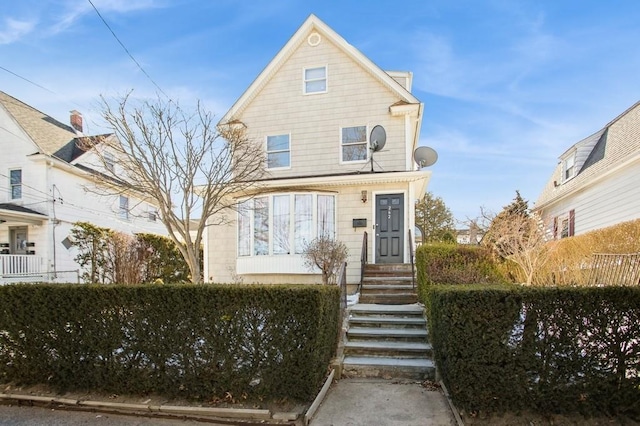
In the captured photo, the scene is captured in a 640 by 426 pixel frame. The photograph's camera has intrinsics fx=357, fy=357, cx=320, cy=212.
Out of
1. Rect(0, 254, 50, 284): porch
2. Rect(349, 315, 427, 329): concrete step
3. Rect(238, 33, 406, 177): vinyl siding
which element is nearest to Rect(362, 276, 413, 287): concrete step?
Rect(349, 315, 427, 329): concrete step

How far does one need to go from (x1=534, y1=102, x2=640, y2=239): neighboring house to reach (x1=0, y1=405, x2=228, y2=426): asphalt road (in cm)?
1397

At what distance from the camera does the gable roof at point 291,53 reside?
12.3 metres

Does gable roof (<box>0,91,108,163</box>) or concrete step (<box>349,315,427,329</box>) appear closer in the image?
concrete step (<box>349,315,427,329</box>)

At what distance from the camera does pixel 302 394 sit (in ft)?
15.3

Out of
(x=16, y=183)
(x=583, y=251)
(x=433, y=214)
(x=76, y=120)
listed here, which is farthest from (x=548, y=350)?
(x=433, y=214)

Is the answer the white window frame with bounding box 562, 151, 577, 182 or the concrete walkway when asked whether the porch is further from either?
the white window frame with bounding box 562, 151, 577, 182

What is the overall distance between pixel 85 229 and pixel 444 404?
1470cm

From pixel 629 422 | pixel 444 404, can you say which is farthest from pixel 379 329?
pixel 629 422

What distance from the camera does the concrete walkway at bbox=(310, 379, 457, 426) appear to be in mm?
4453

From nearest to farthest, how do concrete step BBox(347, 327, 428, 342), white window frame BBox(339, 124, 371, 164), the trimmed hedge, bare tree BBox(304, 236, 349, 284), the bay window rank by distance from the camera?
1. concrete step BBox(347, 327, 428, 342)
2. the trimmed hedge
3. bare tree BBox(304, 236, 349, 284)
4. the bay window
5. white window frame BBox(339, 124, 371, 164)

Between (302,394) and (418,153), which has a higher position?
(418,153)

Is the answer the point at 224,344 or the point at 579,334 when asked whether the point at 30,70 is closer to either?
the point at 224,344

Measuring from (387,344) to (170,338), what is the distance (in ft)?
12.2

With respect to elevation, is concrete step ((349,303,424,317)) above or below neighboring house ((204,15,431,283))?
below
